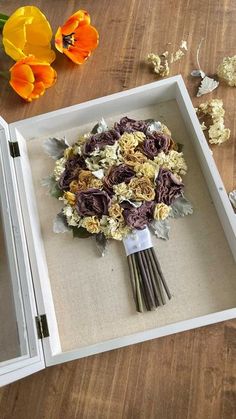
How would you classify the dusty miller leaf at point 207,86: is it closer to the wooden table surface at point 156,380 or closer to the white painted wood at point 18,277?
the wooden table surface at point 156,380

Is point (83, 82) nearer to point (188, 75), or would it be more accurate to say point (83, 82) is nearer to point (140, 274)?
point (188, 75)

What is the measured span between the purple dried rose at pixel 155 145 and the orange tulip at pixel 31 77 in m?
0.29

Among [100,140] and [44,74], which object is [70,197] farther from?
[44,74]

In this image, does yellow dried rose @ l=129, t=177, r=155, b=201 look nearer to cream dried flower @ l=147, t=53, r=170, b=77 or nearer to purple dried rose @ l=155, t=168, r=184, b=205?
purple dried rose @ l=155, t=168, r=184, b=205

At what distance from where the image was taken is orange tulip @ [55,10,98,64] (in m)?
0.97

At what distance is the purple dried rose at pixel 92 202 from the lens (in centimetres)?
81

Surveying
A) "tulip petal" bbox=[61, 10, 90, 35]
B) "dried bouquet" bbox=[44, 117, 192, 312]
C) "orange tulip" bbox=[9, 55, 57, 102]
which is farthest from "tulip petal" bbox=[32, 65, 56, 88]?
"dried bouquet" bbox=[44, 117, 192, 312]

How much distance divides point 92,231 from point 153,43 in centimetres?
50

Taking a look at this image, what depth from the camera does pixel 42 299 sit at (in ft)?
2.52

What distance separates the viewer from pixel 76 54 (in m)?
1.00

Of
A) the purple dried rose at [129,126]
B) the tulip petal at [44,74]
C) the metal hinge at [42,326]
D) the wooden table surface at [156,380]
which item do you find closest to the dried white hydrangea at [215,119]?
the wooden table surface at [156,380]

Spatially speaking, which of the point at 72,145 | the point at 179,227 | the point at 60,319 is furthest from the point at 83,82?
Result: the point at 60,319

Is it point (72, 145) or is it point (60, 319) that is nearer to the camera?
point (60, 319)

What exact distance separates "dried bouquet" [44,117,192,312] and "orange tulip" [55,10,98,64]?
0.25 meters
